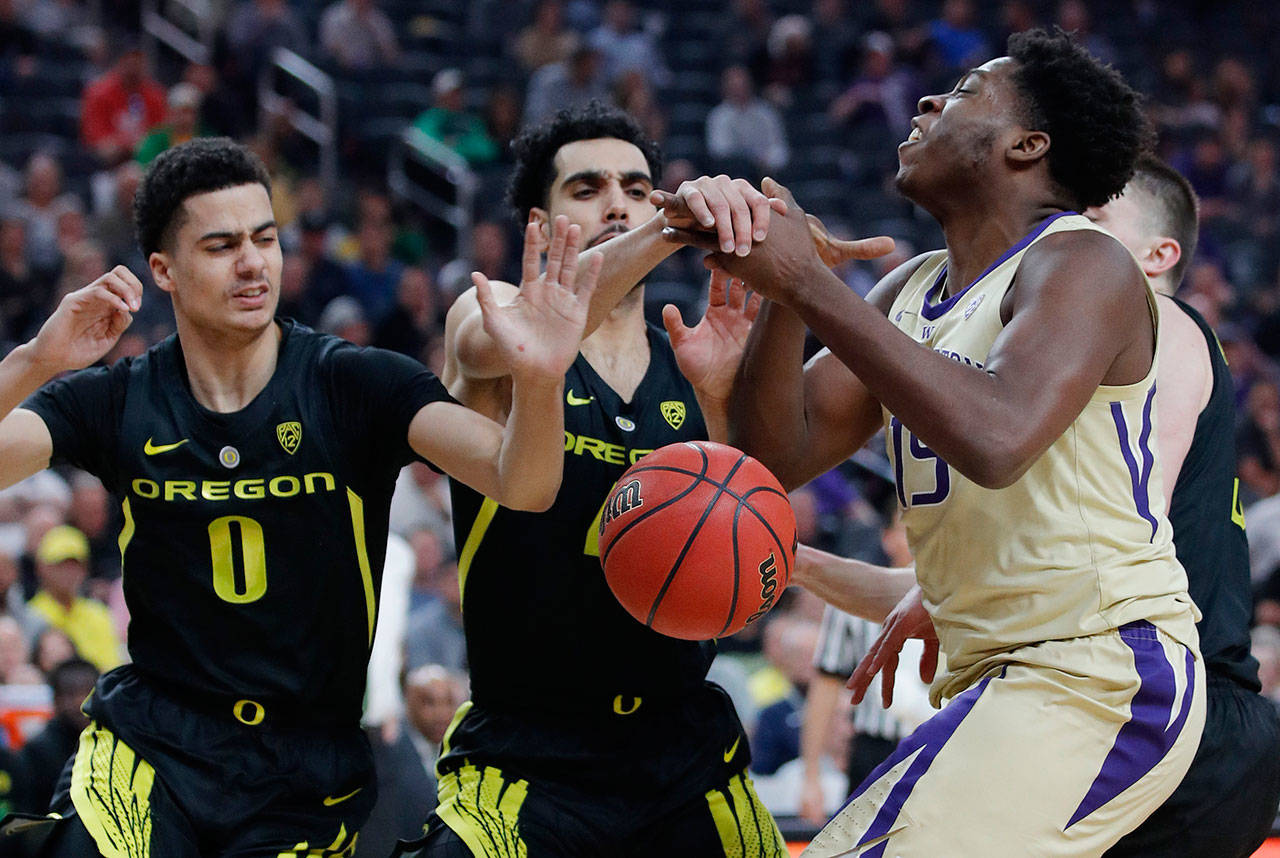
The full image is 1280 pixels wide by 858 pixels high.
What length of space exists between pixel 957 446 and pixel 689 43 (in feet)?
41.9

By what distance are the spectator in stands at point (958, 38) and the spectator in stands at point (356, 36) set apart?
5367 mm

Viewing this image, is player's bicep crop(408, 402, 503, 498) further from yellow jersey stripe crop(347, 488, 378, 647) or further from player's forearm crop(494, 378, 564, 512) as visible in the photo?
yellow jersey stripe crop(347, 488, 378, 647)

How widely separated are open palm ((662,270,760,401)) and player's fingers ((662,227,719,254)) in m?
0.37

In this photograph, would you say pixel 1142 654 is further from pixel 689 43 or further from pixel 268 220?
pixel 689 43

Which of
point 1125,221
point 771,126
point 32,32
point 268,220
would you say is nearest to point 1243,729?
point 1125,221

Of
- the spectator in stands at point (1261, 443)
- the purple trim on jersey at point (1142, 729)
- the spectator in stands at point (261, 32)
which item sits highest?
the spectator in stands at point (261, 32)

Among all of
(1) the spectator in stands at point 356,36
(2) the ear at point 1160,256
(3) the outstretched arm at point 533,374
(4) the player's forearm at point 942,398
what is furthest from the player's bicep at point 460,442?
(1) the spectator in stands at point 356,36

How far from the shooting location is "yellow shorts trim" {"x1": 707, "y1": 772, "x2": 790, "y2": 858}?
3.75m

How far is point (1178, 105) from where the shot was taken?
14.8m

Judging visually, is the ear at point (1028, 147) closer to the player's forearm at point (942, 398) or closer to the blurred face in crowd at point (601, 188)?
the player's forearm at point (942, 398)

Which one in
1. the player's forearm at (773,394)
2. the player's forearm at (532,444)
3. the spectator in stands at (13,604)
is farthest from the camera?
the spectator in stands at (13,604)

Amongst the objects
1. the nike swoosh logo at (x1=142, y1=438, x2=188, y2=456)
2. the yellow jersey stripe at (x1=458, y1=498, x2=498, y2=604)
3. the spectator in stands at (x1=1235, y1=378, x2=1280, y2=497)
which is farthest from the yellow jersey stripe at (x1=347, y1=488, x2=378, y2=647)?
the spectator in stands at (x1=1235, y1=378, x2=1280, y2=497)

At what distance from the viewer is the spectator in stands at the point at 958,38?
1470 cm

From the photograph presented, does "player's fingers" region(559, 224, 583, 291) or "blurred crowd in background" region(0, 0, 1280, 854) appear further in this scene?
"blurred crowd in background" region(0, 0, 1280, 854)
